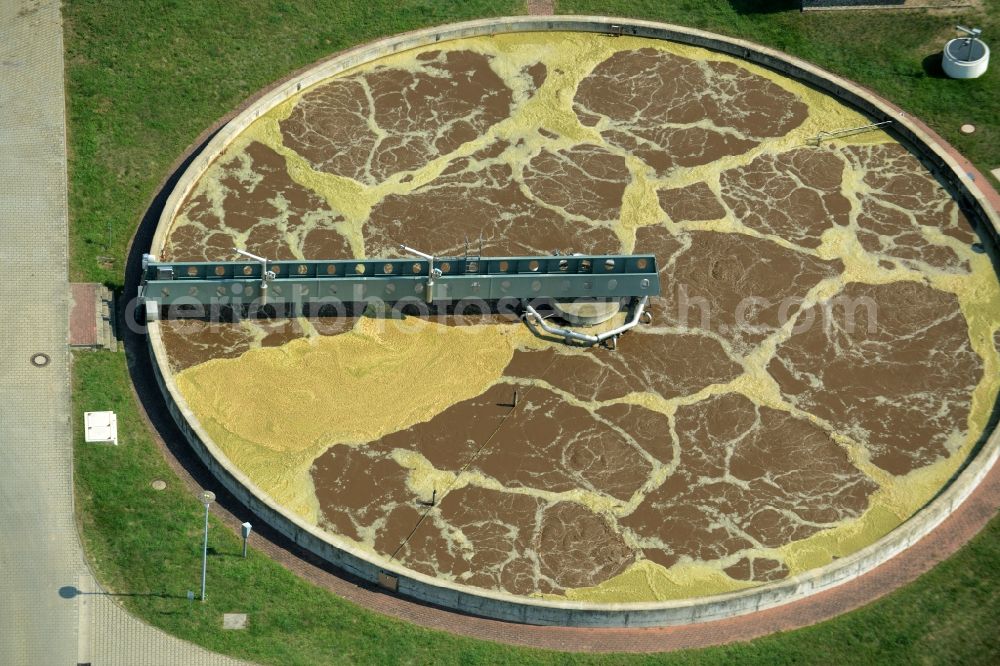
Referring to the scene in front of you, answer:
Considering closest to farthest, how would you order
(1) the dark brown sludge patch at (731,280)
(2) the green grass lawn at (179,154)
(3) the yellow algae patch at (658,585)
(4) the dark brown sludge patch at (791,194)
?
(2) the green grass lawn at (179,154) < (3) the yellow algae patch at (658,585) < (1) the dark brown sludge patch at (731,280) < (4) the dark brown sludge patch at (791,194)

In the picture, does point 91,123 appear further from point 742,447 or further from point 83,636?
point 742,447

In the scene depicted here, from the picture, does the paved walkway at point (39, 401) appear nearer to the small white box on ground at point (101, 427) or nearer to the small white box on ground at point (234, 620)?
the small white box on ground at point (101, 427)

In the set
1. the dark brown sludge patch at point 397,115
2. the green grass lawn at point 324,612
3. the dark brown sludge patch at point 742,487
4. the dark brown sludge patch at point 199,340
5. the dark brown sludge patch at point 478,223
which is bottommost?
the green grass lawn at point 324,612

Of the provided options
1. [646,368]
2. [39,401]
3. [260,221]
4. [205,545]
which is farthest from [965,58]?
[39,401]

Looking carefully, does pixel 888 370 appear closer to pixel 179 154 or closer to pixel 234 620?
pixel 234 620

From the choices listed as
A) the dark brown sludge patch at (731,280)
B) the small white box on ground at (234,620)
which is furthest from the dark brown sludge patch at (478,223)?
the small white box on ground at (234,620)

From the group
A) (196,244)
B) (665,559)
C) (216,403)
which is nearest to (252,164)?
(196,244)

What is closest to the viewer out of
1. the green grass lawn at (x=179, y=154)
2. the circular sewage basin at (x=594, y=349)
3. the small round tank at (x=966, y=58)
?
the green grass lawn at (x=179, y=154)
